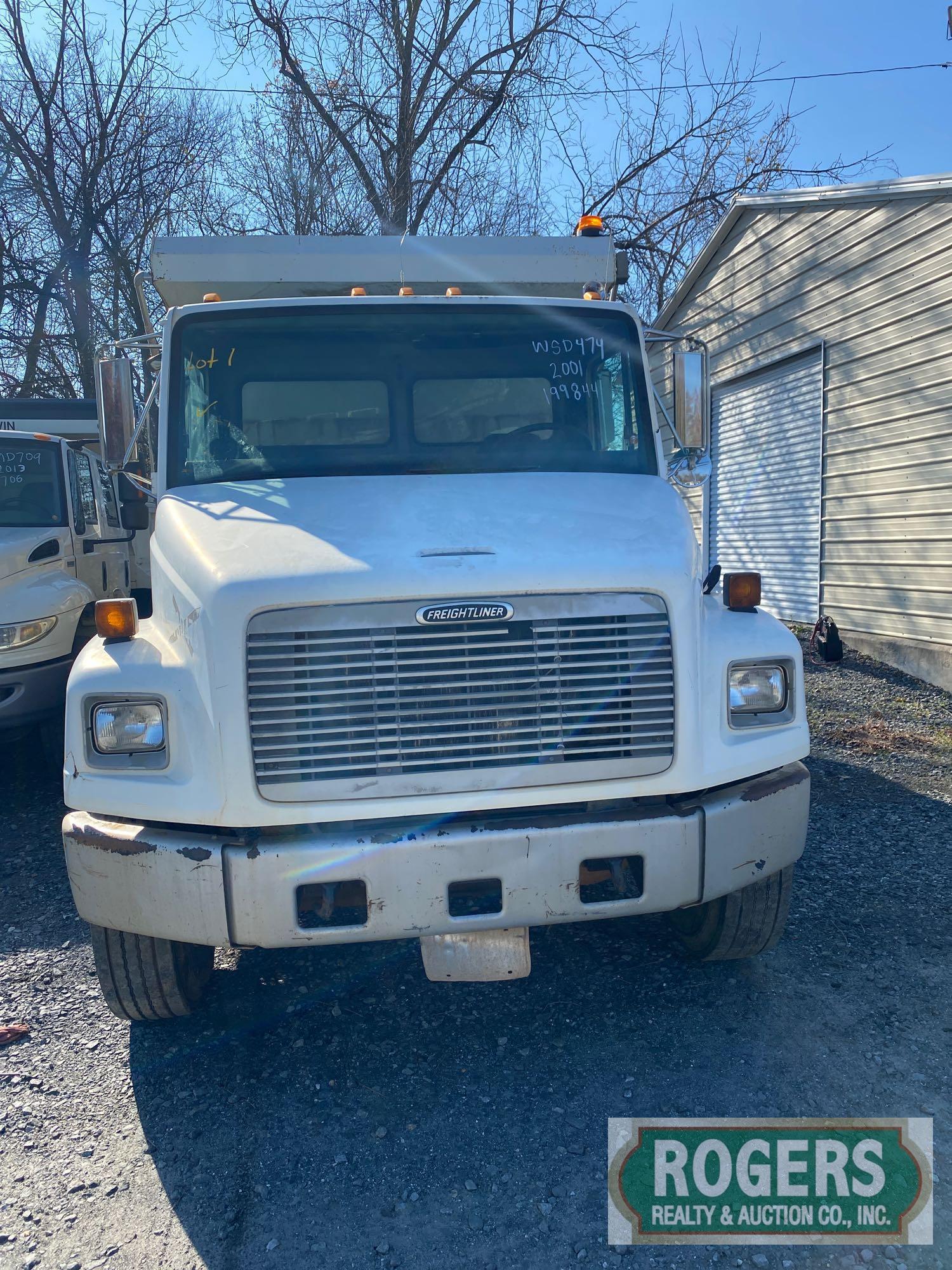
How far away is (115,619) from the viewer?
332 cm

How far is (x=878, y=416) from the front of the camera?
885 cm

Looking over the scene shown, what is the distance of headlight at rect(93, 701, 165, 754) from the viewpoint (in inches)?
118

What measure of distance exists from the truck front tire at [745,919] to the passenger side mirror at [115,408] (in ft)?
10.5

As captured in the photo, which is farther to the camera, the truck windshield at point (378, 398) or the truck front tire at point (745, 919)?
the truck windshield at point (378, 398)

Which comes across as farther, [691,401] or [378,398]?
[691,401]

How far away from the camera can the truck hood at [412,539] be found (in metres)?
2.89

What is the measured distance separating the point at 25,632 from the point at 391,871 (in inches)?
166

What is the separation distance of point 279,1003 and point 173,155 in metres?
22.6

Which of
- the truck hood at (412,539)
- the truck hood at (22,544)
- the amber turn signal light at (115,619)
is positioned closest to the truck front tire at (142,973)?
the amber turn signal light at (115,619)

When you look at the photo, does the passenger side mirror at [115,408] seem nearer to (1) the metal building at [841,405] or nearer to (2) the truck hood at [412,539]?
(2) the truck hood at [412,539]

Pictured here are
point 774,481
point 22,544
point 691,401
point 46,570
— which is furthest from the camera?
point 774,481

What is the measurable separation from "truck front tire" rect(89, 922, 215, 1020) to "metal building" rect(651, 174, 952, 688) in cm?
544

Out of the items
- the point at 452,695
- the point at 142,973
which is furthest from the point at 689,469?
the point at 142,973

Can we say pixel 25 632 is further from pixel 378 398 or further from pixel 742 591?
pixel 742 591
